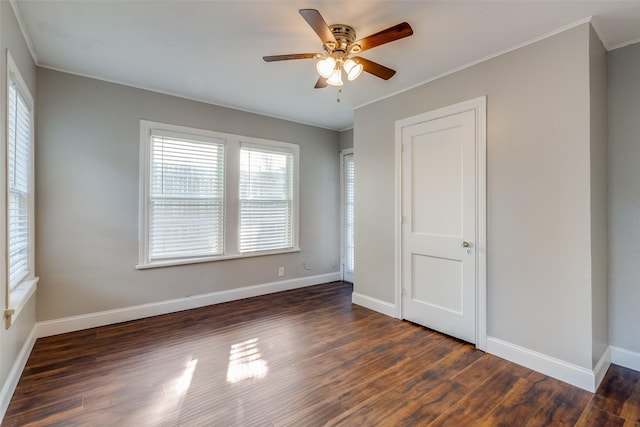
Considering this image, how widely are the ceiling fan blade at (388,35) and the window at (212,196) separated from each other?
8.25 ft

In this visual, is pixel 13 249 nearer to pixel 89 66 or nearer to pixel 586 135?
pixel 89 66

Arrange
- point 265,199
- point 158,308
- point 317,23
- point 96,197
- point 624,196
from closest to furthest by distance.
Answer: point 317,23 < point 624,196 < point 96,197 < point 158,308 < point 265,199

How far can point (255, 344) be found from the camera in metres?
2.81

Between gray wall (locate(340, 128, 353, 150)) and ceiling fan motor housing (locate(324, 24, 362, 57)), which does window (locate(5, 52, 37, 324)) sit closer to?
ceiling fan motor housing (locate(324, 24, 362, 57))

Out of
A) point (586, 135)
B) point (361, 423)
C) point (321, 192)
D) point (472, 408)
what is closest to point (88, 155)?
point (321, 192)

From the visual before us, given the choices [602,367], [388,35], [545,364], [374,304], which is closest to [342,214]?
[374,304]

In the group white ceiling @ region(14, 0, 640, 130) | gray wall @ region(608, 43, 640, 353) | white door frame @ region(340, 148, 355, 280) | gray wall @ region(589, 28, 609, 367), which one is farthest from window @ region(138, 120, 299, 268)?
gray wall @ region(608, 43, 640, 353)

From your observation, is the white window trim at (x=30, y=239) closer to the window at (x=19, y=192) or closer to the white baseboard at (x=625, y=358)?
→ the window at (x=19, y=192)

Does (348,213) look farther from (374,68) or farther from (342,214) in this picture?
(374,68)

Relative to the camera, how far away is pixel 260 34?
7.66 feet

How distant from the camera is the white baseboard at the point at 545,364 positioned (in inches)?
83.9

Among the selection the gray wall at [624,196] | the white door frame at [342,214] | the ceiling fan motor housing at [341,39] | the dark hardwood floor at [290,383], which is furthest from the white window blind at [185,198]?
the gray wall at [624,196]

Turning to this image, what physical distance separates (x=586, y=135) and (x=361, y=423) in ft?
7.94

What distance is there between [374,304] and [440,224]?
133 centimetres
